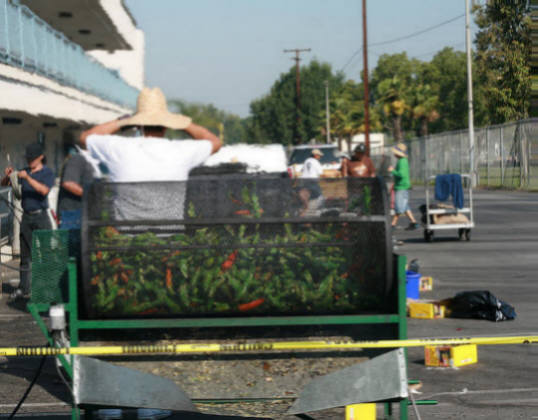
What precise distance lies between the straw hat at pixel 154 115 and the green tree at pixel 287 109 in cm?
11211

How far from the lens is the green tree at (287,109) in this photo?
123 meters

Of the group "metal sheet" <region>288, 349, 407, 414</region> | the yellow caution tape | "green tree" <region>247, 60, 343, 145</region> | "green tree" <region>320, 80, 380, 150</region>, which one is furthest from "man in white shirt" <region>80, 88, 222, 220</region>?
"green tree" <region>247, 60, 343, 145</region>

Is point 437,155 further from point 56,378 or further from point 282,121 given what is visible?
point 282,121

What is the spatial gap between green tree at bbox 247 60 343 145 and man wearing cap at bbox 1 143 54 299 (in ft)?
351

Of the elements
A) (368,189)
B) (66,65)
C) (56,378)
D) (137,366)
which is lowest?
(56,378)

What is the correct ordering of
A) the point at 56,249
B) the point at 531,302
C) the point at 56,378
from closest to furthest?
the point at 56,249, the point at 56,378, the point at 531,302

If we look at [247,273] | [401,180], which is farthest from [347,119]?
[247,273]

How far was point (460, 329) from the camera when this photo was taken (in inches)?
352

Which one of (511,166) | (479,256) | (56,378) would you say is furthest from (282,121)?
(56,378)

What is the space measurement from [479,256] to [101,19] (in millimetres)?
21808

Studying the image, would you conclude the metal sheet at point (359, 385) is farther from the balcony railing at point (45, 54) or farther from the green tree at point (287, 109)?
the green tree at point (287, 109)

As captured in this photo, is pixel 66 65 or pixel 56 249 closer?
pixel 56 249

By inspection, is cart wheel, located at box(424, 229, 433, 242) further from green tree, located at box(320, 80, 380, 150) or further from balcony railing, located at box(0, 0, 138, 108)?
green tree, located at box(320, 80, 380, 150)

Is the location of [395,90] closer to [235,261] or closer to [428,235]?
[428,235]
